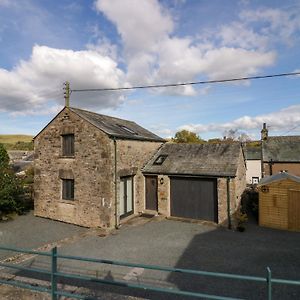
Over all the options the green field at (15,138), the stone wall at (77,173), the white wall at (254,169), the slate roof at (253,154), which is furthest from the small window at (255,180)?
the green field at (15,138)

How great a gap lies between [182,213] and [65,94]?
10.3 m

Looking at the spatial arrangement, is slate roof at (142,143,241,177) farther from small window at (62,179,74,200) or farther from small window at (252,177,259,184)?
small window at (252,177,259,184)

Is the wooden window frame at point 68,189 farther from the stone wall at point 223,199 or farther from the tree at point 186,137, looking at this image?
the tree at point 186,137

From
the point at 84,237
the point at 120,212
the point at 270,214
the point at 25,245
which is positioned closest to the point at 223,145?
the point at 270,214

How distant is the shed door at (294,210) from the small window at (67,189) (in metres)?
12.0

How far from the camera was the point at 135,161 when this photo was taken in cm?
1681

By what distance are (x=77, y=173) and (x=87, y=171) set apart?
0.80 metres

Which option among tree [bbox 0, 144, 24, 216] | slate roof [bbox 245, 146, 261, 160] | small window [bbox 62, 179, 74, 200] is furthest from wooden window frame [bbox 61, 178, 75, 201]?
slate roof [bbox 245, 146, 261, 160]

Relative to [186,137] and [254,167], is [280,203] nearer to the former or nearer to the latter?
[254,167]

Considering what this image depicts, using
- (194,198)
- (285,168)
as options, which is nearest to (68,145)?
(194,198)

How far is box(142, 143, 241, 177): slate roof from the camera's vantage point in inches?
599

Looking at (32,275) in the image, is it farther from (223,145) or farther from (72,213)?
(223,145)

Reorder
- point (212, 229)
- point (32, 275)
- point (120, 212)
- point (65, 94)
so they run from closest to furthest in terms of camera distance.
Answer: point (32, 275) < point (212, 229) < point (120, 212) < point (65, 94)

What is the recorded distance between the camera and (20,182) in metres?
17.2
